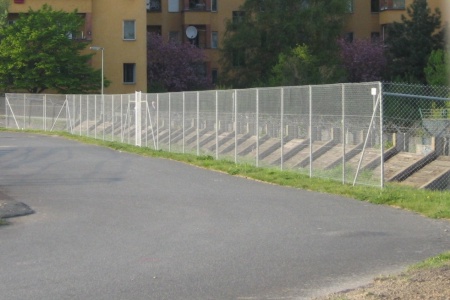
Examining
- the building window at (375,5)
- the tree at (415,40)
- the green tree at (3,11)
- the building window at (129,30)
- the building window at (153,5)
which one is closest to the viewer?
the green tree at (3,11)

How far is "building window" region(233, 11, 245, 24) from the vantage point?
235 feet

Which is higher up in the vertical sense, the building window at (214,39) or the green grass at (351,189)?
the building window at (214,39)

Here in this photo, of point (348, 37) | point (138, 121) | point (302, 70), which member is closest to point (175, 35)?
point (348, 37)

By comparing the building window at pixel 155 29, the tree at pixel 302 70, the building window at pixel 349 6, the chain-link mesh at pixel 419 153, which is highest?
the building window at pixel 349 6

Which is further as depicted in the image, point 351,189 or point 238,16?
point 238,16

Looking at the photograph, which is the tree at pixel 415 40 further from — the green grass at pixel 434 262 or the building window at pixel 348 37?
the green grass at pixel 434 262

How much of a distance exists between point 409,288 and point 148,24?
Answer: 68.8m

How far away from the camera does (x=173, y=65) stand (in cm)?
7206

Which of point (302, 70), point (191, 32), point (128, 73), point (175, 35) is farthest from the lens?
point (175, 35)

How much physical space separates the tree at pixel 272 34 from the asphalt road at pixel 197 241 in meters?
48.4

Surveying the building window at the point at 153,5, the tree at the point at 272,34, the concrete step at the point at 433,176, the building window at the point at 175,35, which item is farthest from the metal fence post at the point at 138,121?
the building window at the point at 175,35

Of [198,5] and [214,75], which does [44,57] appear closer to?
[198,5]

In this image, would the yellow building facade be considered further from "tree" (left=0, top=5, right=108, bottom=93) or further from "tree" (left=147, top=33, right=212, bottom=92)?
"tree" (left=0, top=5, right=108, bottom=93)

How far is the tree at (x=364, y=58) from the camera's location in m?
70.5
